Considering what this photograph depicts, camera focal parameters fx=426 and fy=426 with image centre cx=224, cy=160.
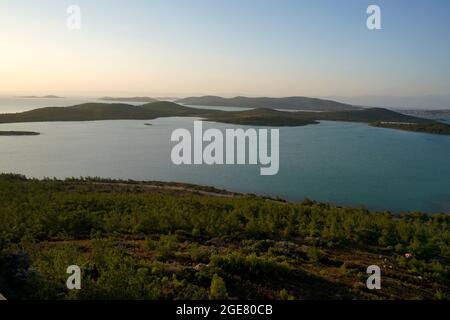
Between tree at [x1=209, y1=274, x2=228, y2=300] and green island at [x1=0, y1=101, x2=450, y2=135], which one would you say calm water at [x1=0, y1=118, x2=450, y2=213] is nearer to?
tree at [x1=209, y1=274, x2=228, y2=300]

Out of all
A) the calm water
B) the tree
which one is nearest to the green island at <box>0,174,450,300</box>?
the tree

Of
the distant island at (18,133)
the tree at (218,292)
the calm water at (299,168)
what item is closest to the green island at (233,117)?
the distant island at (18,133)

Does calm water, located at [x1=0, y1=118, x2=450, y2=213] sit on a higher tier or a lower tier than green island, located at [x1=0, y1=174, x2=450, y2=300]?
lower

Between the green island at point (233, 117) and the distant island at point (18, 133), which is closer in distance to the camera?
the distant island at point (18, 133)

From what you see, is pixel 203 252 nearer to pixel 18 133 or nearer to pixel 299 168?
→ pixel 299 168

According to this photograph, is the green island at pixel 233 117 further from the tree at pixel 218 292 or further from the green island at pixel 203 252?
the tree at pixel 218 292

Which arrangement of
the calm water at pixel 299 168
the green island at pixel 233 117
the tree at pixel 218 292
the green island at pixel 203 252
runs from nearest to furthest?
the tree at pixel 218 292
the green island at pixel 203 252
the calm water at pixel 299 168
the green island at pixel 233 117
